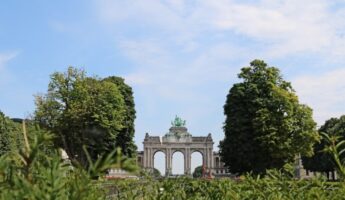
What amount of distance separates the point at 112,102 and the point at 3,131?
42.0 ft

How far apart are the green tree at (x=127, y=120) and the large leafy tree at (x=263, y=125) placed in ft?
52.8

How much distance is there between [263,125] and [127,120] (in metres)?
23.7

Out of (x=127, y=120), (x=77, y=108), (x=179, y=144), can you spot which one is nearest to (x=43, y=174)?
(x=77, y=108)

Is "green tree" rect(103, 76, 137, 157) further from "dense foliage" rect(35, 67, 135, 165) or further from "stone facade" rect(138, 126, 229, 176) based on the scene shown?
"stone facade" rect(138, 126, 229, 176)

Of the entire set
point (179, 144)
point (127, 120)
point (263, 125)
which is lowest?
point (263, 125)

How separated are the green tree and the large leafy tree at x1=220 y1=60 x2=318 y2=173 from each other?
634 inches

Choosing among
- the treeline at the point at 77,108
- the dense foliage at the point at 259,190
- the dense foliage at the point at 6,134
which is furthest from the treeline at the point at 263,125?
the dense foliage at the point at 259,190

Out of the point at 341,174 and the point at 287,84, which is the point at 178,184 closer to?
the point at 341,174

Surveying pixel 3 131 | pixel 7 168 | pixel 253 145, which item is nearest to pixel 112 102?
pixel 3 131

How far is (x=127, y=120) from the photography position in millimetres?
70250

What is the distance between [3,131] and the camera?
59094 mm

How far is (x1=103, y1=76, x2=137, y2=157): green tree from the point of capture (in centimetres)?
6769

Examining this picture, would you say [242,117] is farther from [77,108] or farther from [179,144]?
[179,144]

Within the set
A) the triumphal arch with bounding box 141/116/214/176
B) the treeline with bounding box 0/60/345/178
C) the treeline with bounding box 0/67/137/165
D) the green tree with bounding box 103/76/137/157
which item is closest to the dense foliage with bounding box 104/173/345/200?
the treeline with bounding box 0/60/345/178
